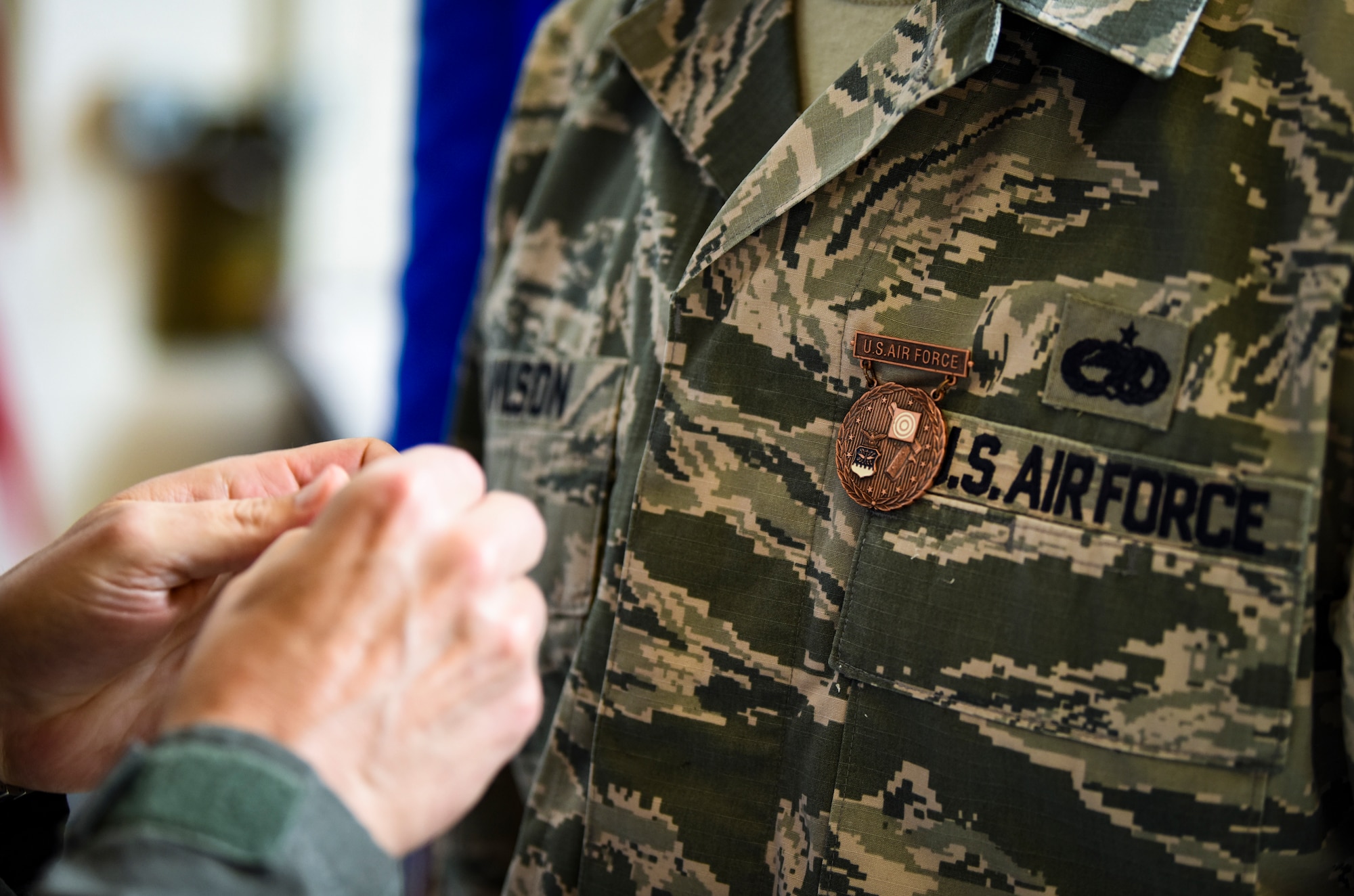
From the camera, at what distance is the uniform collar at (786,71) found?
0.62 m

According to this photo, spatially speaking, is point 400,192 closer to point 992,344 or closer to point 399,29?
point 399,29

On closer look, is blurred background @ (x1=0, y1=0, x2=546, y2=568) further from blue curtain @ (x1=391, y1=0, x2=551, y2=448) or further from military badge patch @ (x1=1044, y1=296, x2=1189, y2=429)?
military badge patch @ (x1=1044, y1=296, x2=1189, y2=429)

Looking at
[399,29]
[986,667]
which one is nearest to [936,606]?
[986,667]

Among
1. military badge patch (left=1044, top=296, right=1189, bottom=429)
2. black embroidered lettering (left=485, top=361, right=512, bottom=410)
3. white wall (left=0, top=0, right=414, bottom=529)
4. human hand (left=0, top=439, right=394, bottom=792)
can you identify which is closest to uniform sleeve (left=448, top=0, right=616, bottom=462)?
black embroidered lettering (left=485, top=361, right=512, bottom=410)

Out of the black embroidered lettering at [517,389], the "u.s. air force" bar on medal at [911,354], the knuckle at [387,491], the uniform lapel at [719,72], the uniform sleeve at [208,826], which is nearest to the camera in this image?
the uniform sleeve at [208,826]

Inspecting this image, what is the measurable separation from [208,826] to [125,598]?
25 centimetres

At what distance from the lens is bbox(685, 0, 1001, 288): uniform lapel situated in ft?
2.17

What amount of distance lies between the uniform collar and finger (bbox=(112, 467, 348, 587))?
1.09ft

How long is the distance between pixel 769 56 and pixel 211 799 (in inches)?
26.8

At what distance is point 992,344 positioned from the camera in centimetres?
64

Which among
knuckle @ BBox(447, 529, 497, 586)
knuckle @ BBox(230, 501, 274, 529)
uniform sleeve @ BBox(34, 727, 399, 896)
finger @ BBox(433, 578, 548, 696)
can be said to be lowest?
uniform sleeve @ BBox(34, 727, 399, 896)

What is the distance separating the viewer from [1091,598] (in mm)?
607

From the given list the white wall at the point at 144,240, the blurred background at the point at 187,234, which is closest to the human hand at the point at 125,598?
the blurred background at the point at 187,234

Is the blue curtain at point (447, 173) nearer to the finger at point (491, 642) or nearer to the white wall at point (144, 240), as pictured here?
the finger at point (491, 642)
